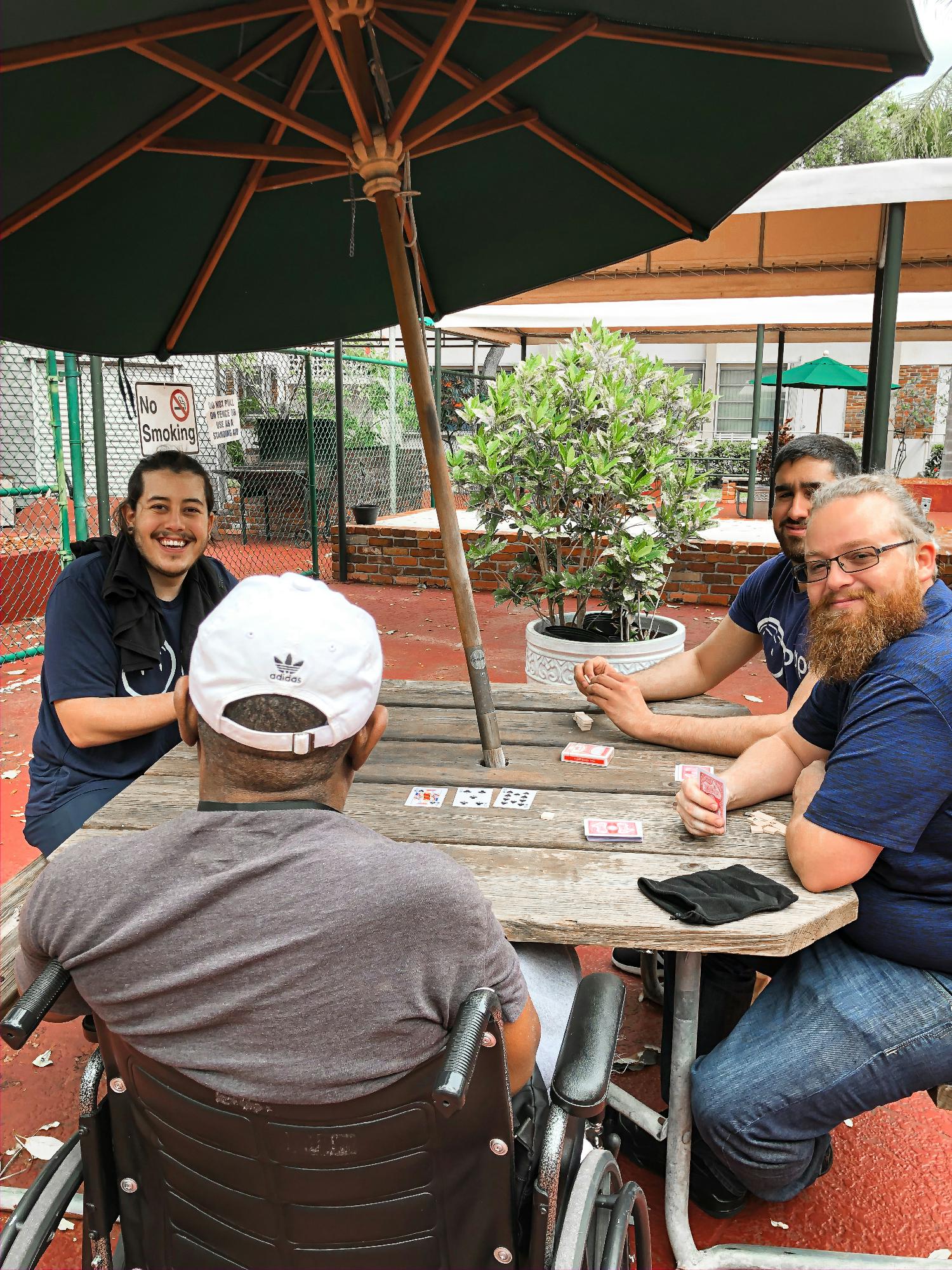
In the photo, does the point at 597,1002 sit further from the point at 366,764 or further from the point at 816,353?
the point at 816,353

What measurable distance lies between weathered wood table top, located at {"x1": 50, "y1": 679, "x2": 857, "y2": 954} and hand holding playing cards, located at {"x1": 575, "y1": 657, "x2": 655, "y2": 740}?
4 cm

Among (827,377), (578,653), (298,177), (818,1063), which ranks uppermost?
(827,377)

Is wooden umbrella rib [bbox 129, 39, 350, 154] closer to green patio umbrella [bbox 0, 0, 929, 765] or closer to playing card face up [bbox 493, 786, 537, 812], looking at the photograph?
green patio umbrella [bbox 0, 0, 929, 765]

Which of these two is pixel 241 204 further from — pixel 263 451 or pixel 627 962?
pixel 263 451

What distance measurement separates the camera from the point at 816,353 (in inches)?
878

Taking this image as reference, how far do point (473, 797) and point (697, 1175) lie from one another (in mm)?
970

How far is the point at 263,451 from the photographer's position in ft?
39.0

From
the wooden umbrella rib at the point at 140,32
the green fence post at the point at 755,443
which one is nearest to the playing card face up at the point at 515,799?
the wooden umbrella rib at the point at 140,32

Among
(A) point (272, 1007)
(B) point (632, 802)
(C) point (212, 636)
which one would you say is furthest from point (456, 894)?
(B) point (632, 802)

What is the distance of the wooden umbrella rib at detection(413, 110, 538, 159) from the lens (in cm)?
225

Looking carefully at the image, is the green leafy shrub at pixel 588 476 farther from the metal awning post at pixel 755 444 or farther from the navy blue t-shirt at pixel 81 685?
the metal awning post at pixel 755 444

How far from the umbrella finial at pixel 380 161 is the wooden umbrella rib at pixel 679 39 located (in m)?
0.27

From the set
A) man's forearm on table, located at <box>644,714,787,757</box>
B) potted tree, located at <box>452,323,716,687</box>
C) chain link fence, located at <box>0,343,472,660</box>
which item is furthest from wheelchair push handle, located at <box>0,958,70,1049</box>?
chain link fence, located at <box>0,343,472,660</box>

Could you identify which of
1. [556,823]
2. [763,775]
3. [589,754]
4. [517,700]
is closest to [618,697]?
[589,754]
